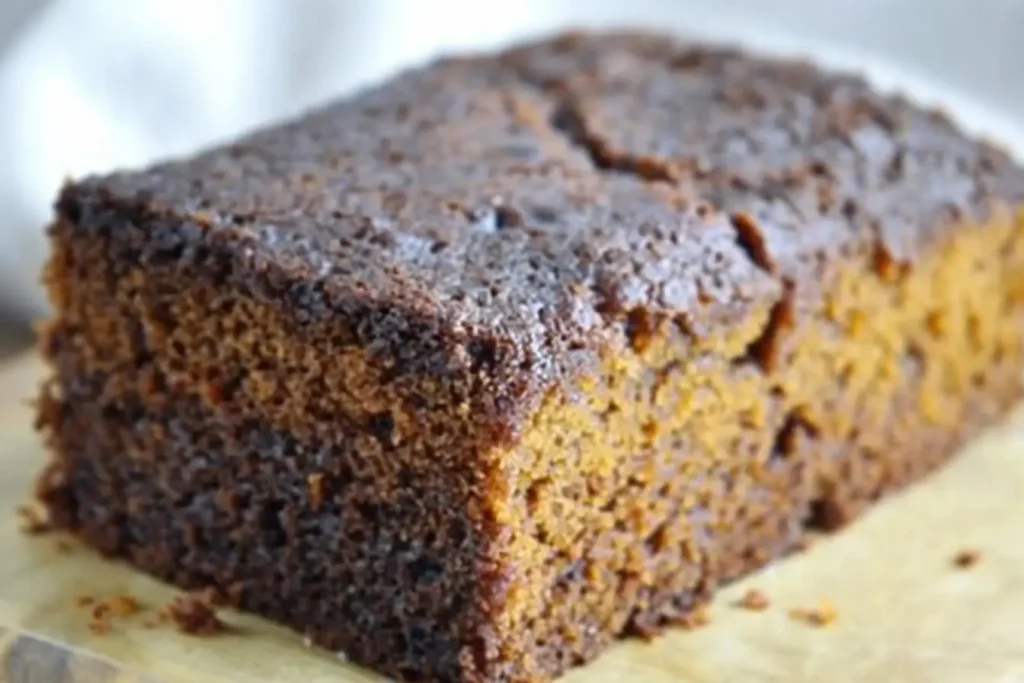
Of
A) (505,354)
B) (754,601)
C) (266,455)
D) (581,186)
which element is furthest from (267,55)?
(505,354)

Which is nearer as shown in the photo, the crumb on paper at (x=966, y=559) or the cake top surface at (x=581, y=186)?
the cake top surface at (x=581, y=186)

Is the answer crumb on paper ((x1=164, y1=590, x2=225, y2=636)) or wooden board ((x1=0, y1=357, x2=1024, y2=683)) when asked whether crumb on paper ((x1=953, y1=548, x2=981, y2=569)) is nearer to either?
wooden board ((x1=0, y1=357, x2=1024, y2=683))

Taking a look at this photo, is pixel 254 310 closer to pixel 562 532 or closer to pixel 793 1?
pixel 562 532

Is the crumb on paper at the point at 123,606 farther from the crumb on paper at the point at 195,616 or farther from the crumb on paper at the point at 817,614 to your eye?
the crumb on paper at the point at 817,614

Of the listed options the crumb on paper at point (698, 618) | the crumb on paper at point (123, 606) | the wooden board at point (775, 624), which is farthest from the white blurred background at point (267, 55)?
the crumb on paper at point (698, 618)

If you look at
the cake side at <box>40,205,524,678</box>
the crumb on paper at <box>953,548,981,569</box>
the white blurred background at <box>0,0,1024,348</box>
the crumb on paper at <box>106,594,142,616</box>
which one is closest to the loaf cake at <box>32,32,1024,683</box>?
the cake side at <box>40,205,524,678</box>

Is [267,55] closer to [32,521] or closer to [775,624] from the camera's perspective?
[32,521]
